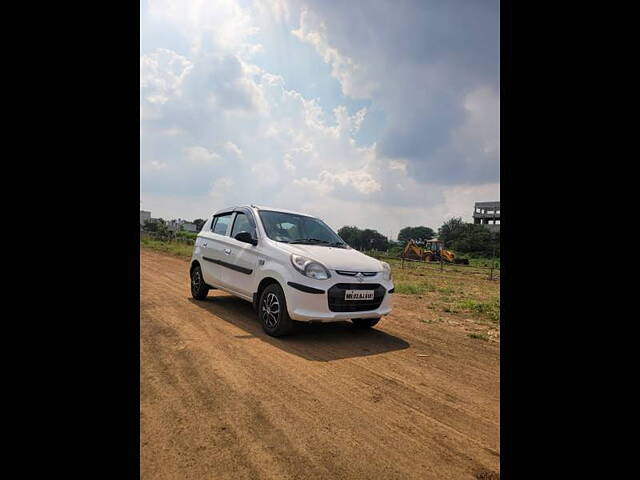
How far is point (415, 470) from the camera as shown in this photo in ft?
5.79

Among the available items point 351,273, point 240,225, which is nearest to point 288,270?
point 351,273

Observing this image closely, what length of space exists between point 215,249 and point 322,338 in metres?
2.43

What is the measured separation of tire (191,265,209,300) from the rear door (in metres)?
0.20

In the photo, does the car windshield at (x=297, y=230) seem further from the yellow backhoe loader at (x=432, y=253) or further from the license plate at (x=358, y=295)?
the yellow backhoe loader at (x=432, y=253)

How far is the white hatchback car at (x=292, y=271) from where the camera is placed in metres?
3.80

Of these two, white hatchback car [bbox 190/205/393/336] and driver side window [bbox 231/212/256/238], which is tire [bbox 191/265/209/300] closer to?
white hatchback car [bbox 190/205/393/336]

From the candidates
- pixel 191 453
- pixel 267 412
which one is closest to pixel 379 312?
pixel 267 412

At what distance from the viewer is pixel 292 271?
3.87 metres

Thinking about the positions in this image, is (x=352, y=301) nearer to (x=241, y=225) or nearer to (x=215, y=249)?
(x=241, y=225)
